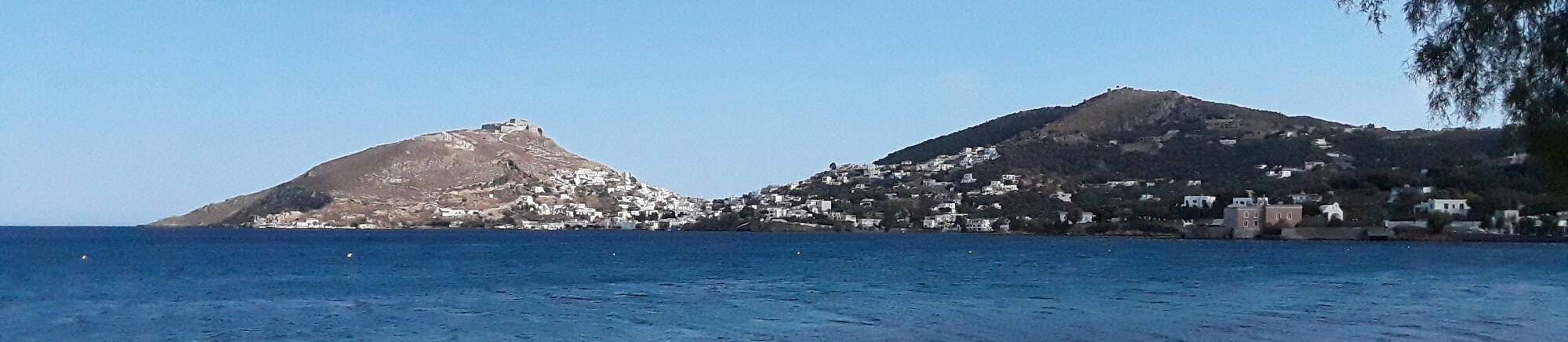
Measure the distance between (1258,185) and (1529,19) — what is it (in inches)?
3679

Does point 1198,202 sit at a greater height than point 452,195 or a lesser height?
lesser

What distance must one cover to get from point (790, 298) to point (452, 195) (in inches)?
5391

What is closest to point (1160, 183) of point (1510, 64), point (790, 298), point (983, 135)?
point (983, 135)

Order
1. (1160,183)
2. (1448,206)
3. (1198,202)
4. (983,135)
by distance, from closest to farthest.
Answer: (1448,206)
(1198,202)
(1160,183)
(983,135)

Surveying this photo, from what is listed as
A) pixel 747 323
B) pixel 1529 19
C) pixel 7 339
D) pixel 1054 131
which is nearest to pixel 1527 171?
pixel 1529 19

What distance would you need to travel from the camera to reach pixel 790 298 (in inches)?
1120

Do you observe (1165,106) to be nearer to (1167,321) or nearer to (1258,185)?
(1258,185)

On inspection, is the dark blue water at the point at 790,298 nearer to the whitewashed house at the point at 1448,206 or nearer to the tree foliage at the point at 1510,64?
the tree foliage at the point at 1510,64

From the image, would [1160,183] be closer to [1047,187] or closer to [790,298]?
[1047,187]

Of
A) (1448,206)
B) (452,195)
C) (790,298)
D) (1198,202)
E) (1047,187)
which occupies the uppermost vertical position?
(452,195)

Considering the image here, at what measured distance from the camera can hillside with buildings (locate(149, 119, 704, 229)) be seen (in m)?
149

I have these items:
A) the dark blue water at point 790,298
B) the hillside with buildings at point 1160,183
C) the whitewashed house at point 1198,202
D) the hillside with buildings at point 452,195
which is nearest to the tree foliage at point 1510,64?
the dark blue water at point 790,298

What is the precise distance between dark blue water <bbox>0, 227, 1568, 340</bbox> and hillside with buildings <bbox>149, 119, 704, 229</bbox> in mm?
94171

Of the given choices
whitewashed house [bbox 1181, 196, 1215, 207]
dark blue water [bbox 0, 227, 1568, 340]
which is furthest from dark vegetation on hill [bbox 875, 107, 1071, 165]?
dark blue water [bbox 0, 227, 1568, 340]
